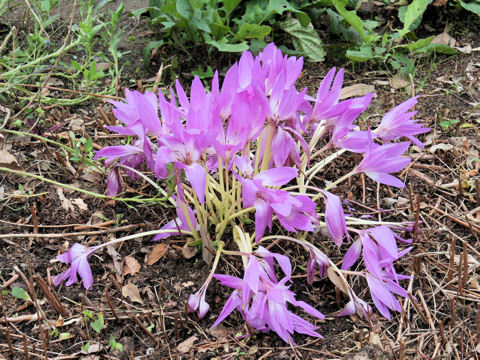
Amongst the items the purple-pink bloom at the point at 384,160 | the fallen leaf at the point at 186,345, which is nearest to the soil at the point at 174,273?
the fallen leaf at the point at 186,345

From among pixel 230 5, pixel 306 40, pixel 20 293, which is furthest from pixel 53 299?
pixel 306 40

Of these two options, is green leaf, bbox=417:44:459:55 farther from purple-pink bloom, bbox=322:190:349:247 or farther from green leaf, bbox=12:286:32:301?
green leaf, bbox=12:286:32:301

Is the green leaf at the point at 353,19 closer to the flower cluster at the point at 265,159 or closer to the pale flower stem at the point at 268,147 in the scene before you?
the flower cluster at the point at 265,159

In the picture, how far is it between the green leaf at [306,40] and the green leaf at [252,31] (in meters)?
0.32

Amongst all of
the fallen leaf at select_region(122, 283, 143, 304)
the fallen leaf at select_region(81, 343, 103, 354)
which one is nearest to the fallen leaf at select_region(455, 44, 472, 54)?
the fallen leaf at select_region(122, 283, 143, 304)

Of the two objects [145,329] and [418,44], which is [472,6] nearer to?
[418,44]

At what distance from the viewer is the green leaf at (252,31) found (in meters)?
2.93

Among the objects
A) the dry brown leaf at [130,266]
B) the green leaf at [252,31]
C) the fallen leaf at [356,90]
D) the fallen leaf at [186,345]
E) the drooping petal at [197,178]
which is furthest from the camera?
the fallen leaf at [356,90]

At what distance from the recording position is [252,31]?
299 centimetres

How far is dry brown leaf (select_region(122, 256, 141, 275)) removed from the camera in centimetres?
212

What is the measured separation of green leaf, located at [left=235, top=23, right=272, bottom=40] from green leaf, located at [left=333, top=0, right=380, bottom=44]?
461 millimetres

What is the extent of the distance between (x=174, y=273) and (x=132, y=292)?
0.57 feet

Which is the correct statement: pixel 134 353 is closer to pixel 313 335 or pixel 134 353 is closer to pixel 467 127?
pixel 313 335

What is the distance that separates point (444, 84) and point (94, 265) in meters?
2.18
